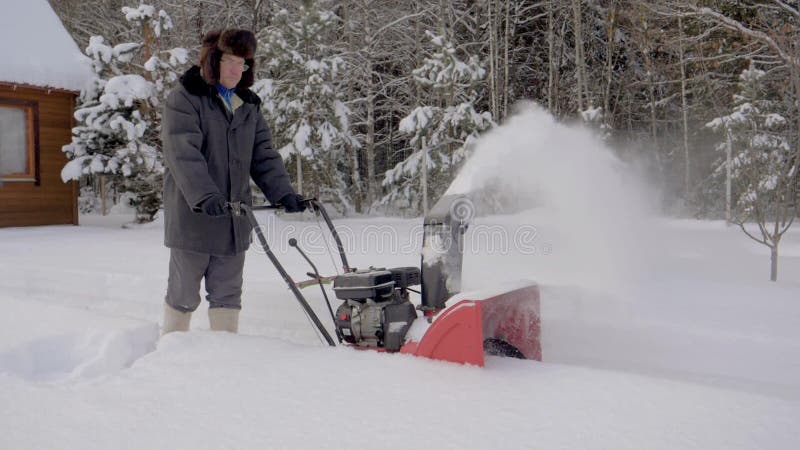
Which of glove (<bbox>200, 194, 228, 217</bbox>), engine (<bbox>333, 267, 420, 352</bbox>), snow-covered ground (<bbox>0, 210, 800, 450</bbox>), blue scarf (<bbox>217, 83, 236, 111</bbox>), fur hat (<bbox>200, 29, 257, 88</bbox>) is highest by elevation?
fur hat (<bbox>200, 29, 257, 88</bbox>)

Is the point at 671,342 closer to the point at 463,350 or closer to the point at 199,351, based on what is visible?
the point at 463,350

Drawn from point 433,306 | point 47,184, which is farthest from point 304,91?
point 433,306

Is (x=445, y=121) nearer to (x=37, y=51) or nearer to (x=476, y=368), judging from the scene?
(x=37, y=51)

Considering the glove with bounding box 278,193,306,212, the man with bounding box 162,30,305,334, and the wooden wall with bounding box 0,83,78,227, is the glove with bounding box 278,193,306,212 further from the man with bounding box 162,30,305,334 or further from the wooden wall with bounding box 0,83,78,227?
the wooden wall with bounding box 0,83,78,227

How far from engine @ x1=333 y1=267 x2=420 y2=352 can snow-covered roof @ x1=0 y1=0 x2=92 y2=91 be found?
10915 mm

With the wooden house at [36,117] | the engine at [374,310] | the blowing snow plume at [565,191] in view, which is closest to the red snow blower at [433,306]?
the engine at [374,310]

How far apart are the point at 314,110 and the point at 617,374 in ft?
39.6

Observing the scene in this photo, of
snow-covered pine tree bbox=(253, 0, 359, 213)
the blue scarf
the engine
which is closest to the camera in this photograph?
the engine

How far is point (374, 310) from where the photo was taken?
8.86 feet

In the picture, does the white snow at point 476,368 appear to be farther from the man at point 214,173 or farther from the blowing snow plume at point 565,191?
the man at point 214,173

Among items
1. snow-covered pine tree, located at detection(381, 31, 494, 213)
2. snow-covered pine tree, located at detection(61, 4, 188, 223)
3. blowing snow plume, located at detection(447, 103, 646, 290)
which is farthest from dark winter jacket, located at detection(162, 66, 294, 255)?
snow-covered pine tree, located at detection(381, 31, 494, 213)

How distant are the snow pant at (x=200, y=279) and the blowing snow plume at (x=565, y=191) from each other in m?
1.31

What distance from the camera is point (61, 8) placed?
21.8 metres

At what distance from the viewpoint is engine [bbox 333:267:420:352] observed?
2.66m
